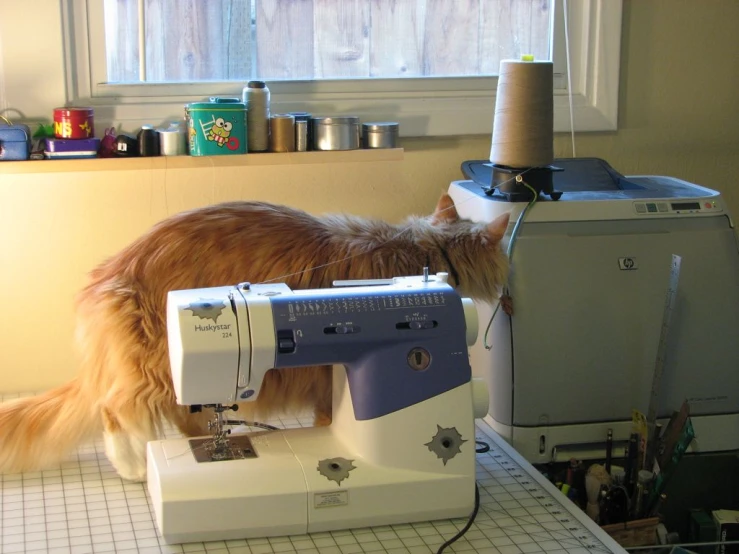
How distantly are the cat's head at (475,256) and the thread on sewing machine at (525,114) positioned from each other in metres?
0.16

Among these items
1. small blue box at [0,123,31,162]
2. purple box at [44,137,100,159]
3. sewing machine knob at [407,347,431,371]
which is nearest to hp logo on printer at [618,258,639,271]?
sewing machine knob at [407,347,431,371]

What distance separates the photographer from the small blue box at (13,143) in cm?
171

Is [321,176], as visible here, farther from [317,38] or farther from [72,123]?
[72,123]

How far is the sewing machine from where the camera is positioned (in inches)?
48.3

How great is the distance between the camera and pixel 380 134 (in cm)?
191

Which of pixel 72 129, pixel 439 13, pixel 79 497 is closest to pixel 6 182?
pixel 72 129

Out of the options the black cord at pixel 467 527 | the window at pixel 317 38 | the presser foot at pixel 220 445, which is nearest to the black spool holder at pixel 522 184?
A: the window at pixel 317 38

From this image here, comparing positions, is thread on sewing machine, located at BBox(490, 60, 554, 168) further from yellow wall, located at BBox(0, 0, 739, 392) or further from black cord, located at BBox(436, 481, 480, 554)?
black cord, located at BBox(436, 481, 480, 554)

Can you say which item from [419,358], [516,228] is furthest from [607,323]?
[419,358]

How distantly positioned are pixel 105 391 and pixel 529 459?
2.58ft

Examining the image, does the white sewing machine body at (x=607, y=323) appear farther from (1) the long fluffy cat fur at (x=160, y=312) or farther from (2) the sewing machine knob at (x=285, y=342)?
(2) the sewing machine knob at (x=285, y=342)

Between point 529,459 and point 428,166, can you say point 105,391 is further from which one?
point 428,166

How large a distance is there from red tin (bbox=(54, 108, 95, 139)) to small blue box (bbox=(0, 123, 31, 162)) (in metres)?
0.06

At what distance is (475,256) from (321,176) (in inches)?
21.4
